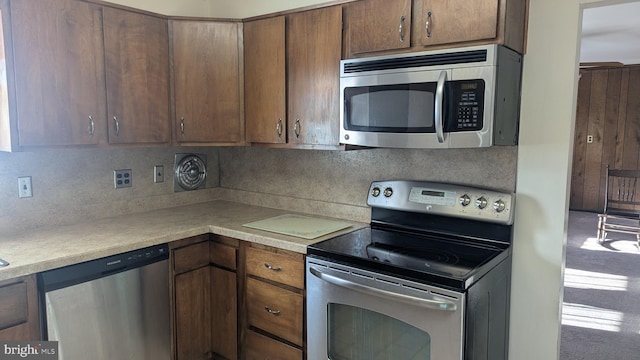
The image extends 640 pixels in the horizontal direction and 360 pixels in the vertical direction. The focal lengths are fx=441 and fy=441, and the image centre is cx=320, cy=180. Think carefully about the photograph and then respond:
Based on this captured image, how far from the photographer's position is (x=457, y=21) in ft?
6.09

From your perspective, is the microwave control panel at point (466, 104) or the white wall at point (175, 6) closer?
the microwave control panel at point (466, 104)

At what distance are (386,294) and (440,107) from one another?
79 cm

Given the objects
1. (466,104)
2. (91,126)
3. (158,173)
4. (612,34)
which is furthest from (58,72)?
(612,34)

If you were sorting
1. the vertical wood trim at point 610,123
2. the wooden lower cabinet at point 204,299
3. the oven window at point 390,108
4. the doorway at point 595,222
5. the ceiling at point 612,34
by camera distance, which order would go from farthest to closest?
the vertical wood trim at point 610,123
the ceiling at point 612,34
the doorway at point 595,222
the wooden lower cabinet at point 204,299
the oven window at point 390,108

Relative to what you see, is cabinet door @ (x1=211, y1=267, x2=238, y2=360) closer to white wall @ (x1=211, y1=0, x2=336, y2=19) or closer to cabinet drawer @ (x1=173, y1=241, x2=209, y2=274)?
cabinet drawer @ (x1=173, y1=241, x2=209, y2=274)

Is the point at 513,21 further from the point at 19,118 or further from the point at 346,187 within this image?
the point at 19,118

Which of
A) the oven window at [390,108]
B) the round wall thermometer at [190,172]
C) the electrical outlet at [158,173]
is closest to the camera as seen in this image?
the oven window at [390,108]

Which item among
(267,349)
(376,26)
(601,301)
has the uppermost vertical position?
(376,26)

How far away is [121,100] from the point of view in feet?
7.64

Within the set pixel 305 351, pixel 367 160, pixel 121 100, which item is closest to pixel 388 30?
pixel 367 160

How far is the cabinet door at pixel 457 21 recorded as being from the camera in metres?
1.78

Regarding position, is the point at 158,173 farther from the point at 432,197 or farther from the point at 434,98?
the point at 434,98

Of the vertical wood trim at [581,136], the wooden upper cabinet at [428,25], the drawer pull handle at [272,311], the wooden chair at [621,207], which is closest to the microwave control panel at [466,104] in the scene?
the wooden upper cabinet at [428,25]

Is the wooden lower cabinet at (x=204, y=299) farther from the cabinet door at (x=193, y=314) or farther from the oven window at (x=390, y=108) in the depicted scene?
the oven window at (x=390, y=108)
